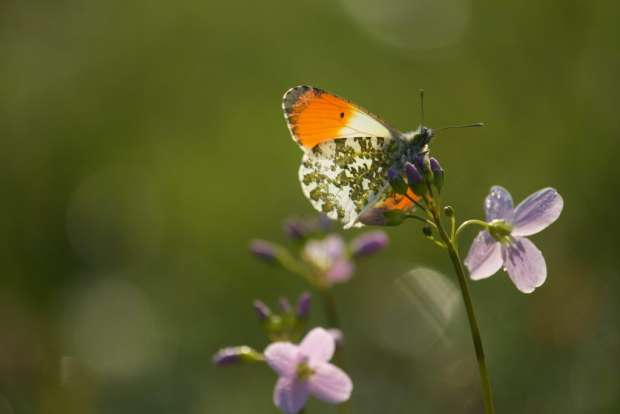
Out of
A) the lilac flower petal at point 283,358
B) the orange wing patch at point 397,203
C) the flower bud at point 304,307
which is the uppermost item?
the orange wing patch at point 397,203

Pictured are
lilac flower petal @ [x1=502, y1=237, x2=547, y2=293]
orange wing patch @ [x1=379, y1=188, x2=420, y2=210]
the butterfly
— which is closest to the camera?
lilac flower petal @ [x1=502, y1=237, x2=547, y2=293]

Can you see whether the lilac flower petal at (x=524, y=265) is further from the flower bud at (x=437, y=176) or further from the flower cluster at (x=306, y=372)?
the flower cluster at (x=306, y=372)

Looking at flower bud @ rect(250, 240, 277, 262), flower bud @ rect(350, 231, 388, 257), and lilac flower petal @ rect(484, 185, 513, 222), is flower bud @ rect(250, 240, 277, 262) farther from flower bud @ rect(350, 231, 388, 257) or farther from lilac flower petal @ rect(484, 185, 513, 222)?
→ lilac flower petal @ rect(484, 185, 513, 222)

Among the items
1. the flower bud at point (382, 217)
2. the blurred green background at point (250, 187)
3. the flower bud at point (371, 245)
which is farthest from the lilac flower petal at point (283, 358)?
the blurred green background at point (250, 187)

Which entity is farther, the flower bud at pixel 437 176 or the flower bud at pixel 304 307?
the flower bud at pixel 304 307

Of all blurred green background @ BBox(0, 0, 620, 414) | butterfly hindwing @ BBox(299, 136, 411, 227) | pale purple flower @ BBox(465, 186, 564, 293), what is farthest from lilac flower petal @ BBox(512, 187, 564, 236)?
blurred green background @ BBox(0, 0, 620, 414)

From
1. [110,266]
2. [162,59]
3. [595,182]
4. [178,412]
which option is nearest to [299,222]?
[178,412]
